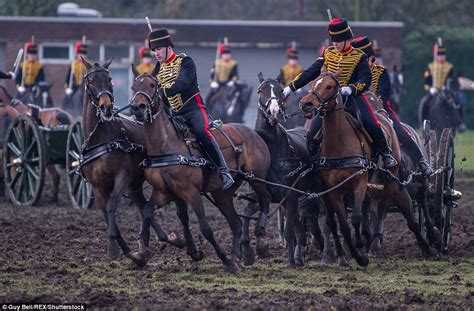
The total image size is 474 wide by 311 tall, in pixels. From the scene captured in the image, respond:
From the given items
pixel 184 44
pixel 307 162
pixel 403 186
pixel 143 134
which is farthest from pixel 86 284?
pixel 184 44

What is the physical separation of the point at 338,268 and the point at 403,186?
121 cm

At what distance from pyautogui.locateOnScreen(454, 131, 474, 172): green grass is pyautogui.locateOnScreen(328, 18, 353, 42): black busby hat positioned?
11.8m

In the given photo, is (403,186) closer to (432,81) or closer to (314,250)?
(314,250)

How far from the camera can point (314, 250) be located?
13148 millimetres

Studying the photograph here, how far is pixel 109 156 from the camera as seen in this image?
38.1ft

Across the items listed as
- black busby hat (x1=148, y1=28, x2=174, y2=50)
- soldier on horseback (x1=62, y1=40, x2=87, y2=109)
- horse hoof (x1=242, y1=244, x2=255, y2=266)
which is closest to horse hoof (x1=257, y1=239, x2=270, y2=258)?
horse hoof (x1=242, y1=244, x2=255, y2=266)

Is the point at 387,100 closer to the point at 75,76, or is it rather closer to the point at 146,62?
the point at 146,62

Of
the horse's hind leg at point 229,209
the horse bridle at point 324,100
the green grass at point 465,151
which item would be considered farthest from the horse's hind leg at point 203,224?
the green grass at point 465,151

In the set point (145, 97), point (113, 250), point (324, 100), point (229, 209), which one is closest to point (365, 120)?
point (324, 100)

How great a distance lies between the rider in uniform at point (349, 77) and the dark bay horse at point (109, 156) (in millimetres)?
1564

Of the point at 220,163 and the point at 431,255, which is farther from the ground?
the point at 220,163

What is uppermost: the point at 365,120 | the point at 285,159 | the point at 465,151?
the point at 465,151

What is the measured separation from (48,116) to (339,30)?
7.78m

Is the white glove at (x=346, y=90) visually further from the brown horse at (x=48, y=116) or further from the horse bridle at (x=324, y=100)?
the brown horse at (x=48, y=116)
